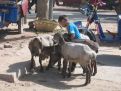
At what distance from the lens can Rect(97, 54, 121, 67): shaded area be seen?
11.2 m

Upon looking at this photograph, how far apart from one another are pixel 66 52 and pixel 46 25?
6.05 meters

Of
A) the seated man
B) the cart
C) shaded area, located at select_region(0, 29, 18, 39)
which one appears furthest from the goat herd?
shaded area, located at select_region(0, 29, 18, 39)

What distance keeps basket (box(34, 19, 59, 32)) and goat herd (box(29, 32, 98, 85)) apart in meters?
5.03

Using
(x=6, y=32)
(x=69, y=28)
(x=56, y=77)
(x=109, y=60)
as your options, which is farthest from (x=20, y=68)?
(x=6, y=32)

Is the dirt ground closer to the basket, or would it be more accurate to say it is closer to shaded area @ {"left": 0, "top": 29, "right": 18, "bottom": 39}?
shaded area @ {"left": 0, "top": 29, "right": 18, "bottom": 39}

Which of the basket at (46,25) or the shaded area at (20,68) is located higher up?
the shaded area at (20,68)

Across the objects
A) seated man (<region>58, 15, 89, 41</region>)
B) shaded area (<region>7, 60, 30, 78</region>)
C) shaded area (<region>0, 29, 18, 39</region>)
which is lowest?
shaded area (<region>0, 29, 18, 39</region>)

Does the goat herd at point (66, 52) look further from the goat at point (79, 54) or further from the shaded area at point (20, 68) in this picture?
the shaded area at point (20, 68)

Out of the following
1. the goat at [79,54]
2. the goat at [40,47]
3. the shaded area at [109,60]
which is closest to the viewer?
the goat at [79,54]

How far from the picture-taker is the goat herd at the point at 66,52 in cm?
905

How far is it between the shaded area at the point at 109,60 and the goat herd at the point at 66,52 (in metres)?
1.49

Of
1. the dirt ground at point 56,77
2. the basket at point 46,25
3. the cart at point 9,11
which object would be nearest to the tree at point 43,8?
the basket at point 46,25

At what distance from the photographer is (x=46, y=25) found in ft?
49.9

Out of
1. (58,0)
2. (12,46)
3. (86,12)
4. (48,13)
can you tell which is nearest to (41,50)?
(12,46)
